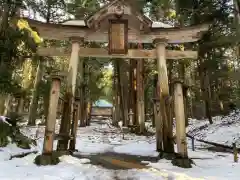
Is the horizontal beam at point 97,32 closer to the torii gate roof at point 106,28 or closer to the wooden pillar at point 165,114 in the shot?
the torii gate roof at point 106,28

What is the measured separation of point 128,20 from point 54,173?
600 cm

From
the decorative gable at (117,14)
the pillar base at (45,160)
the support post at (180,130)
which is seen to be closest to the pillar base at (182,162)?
the support post at (180,130)

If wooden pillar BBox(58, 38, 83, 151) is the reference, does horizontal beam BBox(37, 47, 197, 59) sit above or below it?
above

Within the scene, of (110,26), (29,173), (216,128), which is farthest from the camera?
(216,128)

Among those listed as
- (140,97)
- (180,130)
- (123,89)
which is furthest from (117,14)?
(123,89)

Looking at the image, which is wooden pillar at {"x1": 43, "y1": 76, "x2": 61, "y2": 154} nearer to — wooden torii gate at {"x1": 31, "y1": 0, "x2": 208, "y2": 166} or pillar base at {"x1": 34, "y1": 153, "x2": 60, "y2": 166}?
pillar base at {"x1": 34, "y1": 153, "x2": 60, "y2": 166}

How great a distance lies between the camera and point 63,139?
7754 mm

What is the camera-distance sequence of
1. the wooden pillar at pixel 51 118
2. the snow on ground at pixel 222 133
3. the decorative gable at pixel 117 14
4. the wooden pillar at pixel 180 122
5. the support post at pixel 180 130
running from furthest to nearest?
the snow on ground at pixel 222 133, the decorative gable at pixel 117 14, the wooden pillar at pixel 180 122, the support post at pixel 180 130, the wooden pillar at pixel 51 118

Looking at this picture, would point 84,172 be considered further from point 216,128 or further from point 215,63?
point 215,63

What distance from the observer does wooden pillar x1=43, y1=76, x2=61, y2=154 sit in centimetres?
675

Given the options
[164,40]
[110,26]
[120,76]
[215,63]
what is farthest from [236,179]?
[120,76]

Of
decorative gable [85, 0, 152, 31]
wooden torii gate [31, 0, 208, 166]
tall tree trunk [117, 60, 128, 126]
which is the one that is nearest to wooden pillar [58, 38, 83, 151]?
wooden torii gate [31, 0, 208, 166]

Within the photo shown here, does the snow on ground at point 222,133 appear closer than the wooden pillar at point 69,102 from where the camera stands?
No

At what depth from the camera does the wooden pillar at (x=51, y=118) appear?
266 inches
